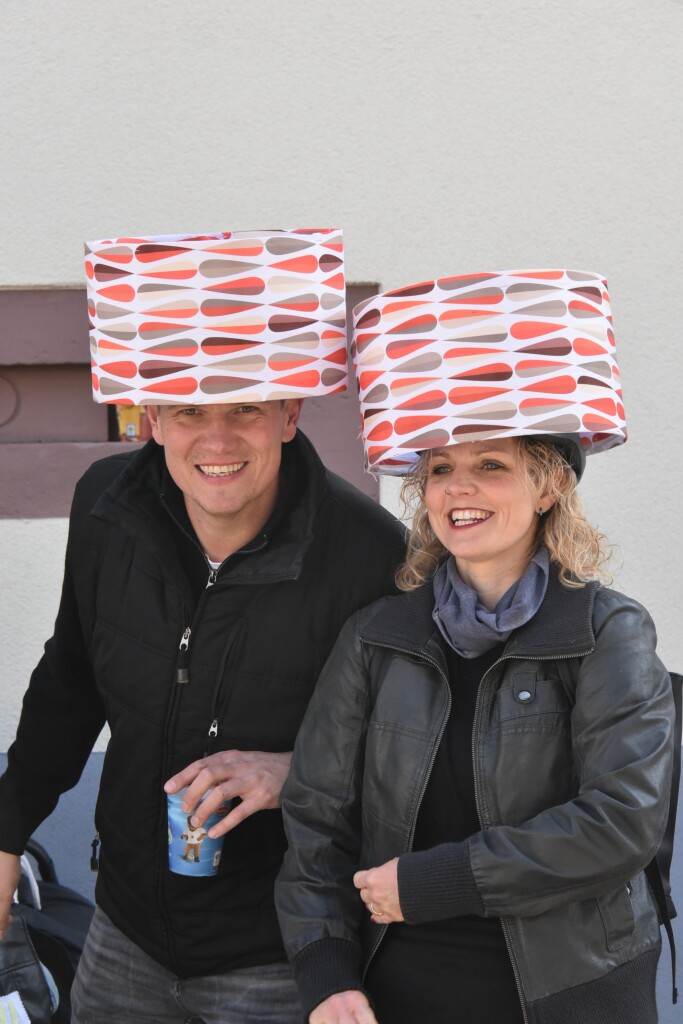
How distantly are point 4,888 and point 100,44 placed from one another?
2697mm

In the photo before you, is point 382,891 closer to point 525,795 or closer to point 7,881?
point 525,795

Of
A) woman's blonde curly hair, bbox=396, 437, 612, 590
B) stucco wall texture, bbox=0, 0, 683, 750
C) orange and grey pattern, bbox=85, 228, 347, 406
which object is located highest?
stucco wall texture, bbox=0, 0, 683, 750

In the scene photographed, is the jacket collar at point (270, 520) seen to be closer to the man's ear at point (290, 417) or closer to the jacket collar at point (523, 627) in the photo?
the man's ear at point (290, 417)

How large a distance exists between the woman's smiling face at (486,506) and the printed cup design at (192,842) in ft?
2.19

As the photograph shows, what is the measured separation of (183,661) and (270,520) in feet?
1.10

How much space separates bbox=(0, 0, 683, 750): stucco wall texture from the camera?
3527 millimetres

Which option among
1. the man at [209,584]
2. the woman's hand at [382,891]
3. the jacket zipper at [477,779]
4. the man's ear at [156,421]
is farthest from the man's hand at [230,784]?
the man's ear at [156,421]

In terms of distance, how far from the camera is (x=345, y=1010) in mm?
1766

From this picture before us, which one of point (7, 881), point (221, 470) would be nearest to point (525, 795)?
point (221, 470)

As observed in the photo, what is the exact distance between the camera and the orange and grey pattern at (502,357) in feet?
5.95

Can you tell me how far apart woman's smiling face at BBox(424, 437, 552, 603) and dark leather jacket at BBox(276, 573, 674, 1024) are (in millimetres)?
105

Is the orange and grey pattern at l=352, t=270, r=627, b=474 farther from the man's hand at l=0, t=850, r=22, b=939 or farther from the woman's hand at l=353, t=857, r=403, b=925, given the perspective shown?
the man's hand at l=0, t=850, r=22, b=939

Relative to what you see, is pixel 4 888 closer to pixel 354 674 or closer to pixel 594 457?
pixel 354 674

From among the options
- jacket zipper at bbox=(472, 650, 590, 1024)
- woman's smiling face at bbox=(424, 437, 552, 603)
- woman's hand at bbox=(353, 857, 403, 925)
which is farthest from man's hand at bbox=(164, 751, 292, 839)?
woman's smiling face at bbox=(424, 437, 552, 603)
